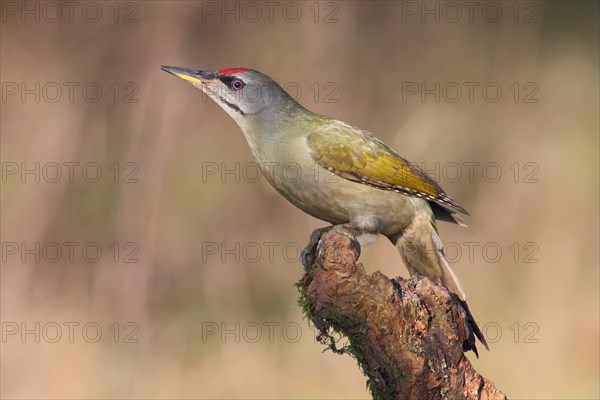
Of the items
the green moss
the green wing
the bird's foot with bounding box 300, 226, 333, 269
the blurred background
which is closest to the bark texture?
the green moss

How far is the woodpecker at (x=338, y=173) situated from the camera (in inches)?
197

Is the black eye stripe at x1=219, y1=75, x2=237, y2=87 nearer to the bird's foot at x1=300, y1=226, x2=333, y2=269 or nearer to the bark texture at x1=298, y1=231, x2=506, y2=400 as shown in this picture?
the bird's foot at x1=300, y1=226, x2=333, y2=269

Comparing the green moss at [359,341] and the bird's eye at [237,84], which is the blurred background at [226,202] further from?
the green moss at [359,341]

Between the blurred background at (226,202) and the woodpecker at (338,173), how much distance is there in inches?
88.4

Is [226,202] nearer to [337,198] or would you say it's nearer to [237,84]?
[237,84]

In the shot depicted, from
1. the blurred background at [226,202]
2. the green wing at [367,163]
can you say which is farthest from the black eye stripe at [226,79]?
the blurred background at [226,202]

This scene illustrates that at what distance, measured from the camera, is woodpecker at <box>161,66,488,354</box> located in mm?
5004

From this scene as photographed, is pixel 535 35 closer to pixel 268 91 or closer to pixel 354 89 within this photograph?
pixel 354 89

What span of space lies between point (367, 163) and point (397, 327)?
170cm

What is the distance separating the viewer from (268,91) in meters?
5.37

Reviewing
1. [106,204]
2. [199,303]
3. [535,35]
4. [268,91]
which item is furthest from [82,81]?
[535,35]

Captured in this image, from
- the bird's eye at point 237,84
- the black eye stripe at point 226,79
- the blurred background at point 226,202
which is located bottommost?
the blurred background at point 226,202

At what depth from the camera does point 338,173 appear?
5.05m

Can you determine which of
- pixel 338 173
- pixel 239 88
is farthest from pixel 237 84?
pixel 338 173
